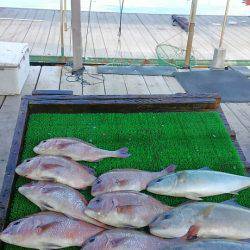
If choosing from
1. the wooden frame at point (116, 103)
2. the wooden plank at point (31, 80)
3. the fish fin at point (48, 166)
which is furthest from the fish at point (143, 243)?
the wooden plank at point (31, 80)

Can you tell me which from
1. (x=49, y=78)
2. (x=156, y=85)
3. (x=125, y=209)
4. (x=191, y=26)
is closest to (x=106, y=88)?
(x=156, y=85)

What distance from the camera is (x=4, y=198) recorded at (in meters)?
2.17

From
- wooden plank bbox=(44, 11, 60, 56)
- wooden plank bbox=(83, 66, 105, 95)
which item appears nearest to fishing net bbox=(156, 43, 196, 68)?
wooden plank bbox=(83, 66, 105, 95)

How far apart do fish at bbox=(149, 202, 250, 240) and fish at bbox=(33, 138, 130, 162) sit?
0.70 metres

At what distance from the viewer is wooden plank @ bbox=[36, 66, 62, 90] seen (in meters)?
4.61

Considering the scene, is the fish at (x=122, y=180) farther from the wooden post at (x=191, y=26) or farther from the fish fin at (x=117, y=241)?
the wooden post at (x=191, y=26)

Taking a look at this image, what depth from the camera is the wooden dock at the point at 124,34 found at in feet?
24.1

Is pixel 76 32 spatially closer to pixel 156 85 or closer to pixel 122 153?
pixel 156 85

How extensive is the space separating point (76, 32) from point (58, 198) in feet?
10.5

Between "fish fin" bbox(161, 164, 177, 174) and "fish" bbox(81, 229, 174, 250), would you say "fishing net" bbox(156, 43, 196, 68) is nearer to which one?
"fish fin" bbox(161, 164, 177, 174)

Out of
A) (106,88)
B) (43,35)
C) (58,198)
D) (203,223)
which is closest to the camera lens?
(203,223)

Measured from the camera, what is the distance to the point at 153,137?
2.86 metres

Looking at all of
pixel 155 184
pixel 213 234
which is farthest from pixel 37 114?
pixel 213 234

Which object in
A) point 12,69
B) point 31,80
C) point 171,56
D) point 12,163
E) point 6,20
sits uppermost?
point 12,163
